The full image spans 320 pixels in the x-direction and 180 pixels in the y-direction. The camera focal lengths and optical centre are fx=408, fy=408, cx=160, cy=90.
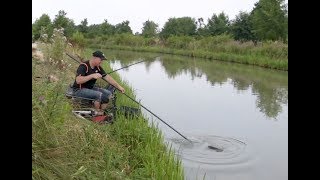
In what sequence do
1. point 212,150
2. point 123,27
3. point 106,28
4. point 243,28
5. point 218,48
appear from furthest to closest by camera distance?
point 123,27
point 106,28
point 243,28
point 218,48
point 212,150

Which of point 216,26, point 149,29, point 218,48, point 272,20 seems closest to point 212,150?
point 272,20

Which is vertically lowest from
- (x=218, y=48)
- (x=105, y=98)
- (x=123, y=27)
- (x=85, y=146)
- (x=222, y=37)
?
(x=85, y=146)

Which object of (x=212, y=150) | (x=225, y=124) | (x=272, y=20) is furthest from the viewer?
(x=272, y=20)

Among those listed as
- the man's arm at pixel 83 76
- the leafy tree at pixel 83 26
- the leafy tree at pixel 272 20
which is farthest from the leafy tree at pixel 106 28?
the man's arm at pixel 83 76

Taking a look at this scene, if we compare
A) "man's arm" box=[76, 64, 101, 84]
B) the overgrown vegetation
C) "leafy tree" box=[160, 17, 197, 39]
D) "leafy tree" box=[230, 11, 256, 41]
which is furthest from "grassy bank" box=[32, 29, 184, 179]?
"leafy tree" box=[160, 17, 197, 39]

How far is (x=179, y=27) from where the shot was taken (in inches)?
2053

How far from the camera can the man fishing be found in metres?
6.34

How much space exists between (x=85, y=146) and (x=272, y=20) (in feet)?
85.4

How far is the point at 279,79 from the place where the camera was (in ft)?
55.2

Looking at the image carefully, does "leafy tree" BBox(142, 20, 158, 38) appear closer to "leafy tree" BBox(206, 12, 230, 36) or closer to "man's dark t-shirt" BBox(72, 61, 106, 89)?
"leafy tree" BBox(206, 12, 230, 36)

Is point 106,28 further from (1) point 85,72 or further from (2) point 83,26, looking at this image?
(1) point 85,72
